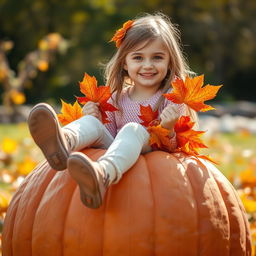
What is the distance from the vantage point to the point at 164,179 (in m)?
2.61

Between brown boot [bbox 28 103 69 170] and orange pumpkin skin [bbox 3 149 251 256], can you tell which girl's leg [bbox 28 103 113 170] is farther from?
orange pumpkin skin [bbox 3 149 251 256]

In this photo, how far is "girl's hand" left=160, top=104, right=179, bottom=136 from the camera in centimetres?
283

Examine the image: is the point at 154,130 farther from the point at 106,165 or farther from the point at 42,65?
the point at 42,65

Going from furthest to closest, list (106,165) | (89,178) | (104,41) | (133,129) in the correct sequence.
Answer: (104,41), (133,129), (106,165), (89,178)

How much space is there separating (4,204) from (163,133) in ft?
4.92

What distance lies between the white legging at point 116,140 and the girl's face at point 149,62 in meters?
0.41

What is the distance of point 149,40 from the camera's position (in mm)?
3135

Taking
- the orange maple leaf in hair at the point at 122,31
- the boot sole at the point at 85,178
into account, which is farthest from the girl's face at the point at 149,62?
the boot sole at the point at 85,178

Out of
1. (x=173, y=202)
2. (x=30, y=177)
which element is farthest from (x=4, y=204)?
(x=173, y=202)

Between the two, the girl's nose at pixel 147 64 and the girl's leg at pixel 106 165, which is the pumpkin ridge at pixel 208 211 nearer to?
the girl's leg at pixel 106 165

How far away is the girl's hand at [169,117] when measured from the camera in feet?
9.29

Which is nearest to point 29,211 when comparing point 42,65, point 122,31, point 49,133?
point 49,133

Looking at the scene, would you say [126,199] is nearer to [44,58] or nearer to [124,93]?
[124,93]

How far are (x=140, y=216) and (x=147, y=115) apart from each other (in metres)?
0.65
